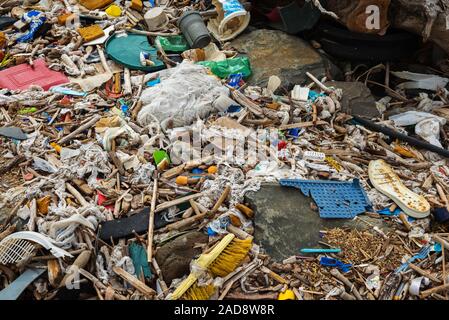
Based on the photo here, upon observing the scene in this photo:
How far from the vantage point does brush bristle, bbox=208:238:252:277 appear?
351 cm

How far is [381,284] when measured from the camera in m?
3.52

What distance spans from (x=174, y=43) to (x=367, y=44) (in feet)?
7.33

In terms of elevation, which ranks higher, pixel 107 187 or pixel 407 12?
pixel 407 12

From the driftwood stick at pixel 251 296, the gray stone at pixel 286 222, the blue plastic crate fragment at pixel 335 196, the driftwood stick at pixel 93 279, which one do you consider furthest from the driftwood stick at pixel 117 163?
the driftwood stick at pixel 251 296

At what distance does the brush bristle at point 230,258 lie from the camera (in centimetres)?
351

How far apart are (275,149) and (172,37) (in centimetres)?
Answer: 233

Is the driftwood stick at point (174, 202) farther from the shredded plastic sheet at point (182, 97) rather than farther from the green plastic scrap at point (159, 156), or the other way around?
the shredded plastic sheet at point (182, 97)

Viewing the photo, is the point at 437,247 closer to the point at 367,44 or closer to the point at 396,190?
the point at 396,190

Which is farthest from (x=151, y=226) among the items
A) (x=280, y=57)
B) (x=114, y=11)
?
(x=114, y=11)

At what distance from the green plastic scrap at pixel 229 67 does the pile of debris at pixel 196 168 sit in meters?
0.02

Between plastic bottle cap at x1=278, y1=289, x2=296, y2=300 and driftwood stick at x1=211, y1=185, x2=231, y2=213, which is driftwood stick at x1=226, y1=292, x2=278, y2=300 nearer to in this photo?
plastic bottle cap at x1=278, y1=289, x2=296, y2=300
